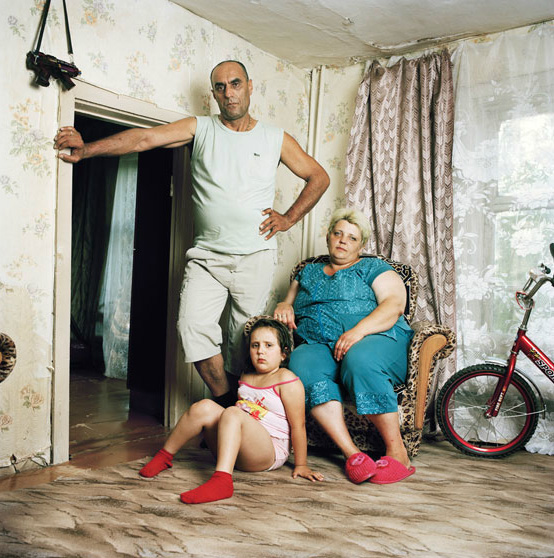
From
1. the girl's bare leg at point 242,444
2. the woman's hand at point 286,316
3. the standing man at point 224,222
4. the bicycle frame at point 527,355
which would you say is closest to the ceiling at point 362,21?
the standing man at point 224,222

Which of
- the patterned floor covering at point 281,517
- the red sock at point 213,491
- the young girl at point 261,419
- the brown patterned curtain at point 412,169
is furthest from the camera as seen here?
the brown patterned curtain at point 412,169

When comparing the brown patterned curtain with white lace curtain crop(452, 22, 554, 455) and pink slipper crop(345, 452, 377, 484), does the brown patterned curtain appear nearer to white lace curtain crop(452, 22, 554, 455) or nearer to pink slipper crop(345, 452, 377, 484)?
white lace curtain crop(452, 22, 554, 455)

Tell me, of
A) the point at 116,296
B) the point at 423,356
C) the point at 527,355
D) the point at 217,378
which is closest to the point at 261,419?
the point at 217,378

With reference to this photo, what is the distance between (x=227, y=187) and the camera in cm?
275

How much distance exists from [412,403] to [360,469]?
421 mm

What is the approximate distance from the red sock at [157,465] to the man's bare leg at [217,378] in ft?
1.44

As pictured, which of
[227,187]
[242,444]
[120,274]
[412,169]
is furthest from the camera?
[120,274]

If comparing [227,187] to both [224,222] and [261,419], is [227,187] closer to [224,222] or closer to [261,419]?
[224,222]

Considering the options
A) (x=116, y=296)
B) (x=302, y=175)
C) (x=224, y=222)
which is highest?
(x=302, y=175)

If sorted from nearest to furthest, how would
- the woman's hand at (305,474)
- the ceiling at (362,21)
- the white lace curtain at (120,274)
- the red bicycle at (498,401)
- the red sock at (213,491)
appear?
the red sock at (213,491) → the woman's hand at (305,474) → the red bicycle at (498,401) → the ceiling at (362,21) → the white lace curtain at (120,274)

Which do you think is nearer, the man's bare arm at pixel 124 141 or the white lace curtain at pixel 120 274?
the man's bare arm at pixel 124 141

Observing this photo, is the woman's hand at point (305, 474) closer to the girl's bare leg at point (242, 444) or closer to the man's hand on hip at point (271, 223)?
the girl's bare leg at point (242, 444)

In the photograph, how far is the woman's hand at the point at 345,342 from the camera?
253cm

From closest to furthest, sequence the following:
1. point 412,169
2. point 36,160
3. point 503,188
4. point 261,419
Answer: point 261,419 < point 36,160 < point 503,188 < point 412,169
